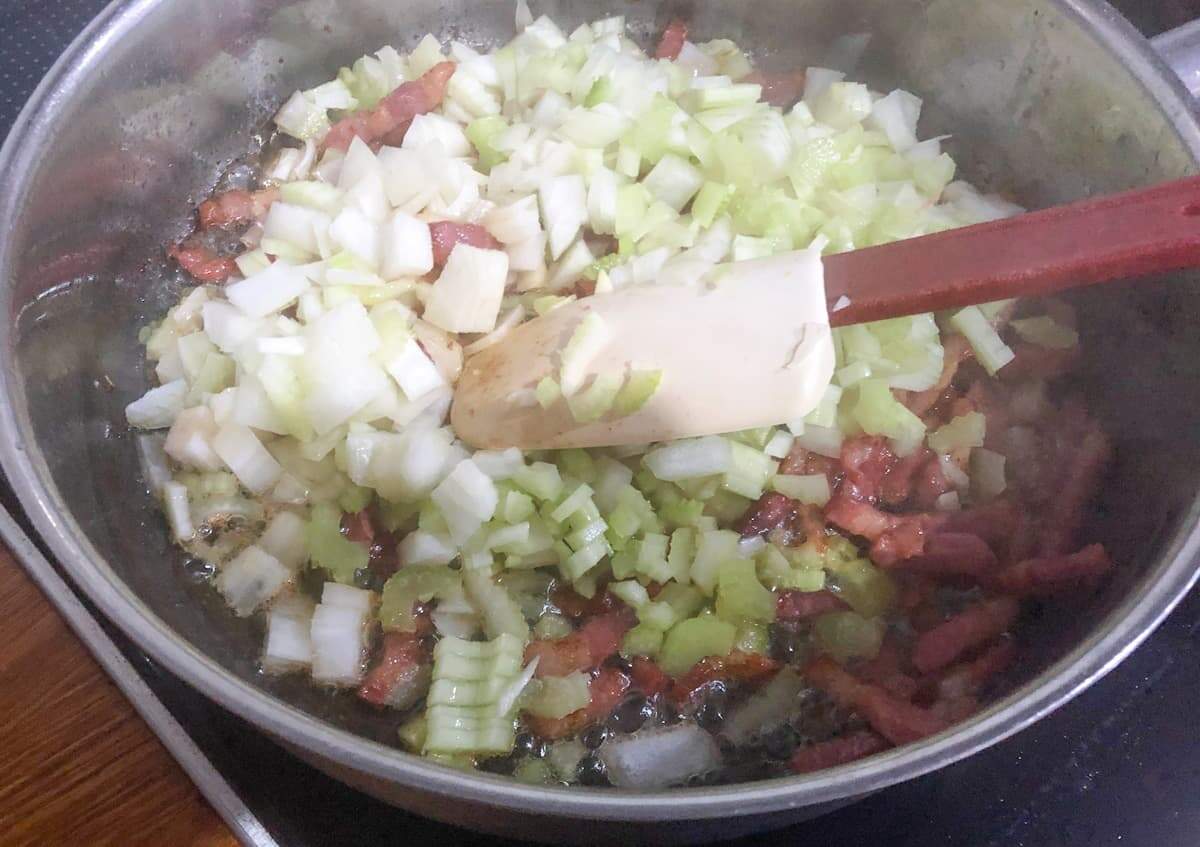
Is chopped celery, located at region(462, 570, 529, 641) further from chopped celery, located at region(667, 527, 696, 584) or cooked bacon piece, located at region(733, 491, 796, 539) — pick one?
cooked bacon piece, located at region(733, 491, 796, 539)

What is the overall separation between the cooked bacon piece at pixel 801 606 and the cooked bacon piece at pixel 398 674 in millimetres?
472

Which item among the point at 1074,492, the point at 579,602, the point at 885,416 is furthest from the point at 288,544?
the point at 1074,492

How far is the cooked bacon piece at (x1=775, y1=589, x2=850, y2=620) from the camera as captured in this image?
4.02 feet

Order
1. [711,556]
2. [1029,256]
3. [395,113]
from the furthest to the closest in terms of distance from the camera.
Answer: [395,113] → [711,556] → [1029,256]

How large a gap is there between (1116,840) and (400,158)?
1.35 m

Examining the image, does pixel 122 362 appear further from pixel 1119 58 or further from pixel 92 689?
pixel 1119 58

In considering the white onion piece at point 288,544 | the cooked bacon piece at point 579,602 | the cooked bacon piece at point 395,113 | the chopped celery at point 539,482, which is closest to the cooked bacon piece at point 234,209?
the cooked bacon piece at point 395,113

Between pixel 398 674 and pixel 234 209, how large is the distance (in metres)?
0.83

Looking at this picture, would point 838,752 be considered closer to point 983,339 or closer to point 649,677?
point 649,677

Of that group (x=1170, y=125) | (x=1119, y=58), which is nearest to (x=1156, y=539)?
(x=1170, y=125)

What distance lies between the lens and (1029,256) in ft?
3.25

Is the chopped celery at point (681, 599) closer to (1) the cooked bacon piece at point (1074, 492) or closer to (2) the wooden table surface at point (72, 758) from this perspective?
(1) the cooked bacon piece at point (1074, 492)

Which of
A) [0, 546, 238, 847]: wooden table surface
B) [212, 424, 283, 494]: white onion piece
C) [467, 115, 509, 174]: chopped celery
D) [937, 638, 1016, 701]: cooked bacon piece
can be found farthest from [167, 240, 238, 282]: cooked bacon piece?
[937, 638, 1016, 701]: cooked bacon piece

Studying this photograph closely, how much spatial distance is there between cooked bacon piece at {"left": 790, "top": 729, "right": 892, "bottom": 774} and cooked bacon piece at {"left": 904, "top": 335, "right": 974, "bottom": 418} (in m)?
0.49
